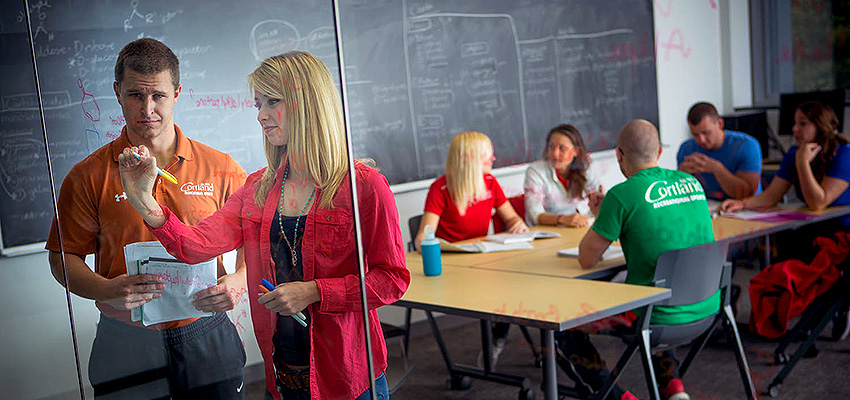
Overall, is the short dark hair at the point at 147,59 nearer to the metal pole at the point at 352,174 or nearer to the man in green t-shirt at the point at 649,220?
the metal pole at the point at 352,174

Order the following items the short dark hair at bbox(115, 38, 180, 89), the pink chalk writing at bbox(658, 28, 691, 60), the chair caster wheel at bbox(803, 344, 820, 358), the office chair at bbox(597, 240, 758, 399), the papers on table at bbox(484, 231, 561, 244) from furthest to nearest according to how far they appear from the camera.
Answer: the pink chalk writing at bbox(658, 28, 691, 60)
the chair caster wheel at bbox(803, 344, 820, 358)
the papers on table at bbox(484, 231, 561, 244)
the office chair at bbox(597, 240, 758, 399)
the short dark hair at bbox(115, 38, 180, 89)

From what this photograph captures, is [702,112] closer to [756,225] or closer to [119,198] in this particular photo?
[756,225]

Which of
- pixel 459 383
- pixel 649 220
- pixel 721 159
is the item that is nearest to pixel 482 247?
pixel 459 383

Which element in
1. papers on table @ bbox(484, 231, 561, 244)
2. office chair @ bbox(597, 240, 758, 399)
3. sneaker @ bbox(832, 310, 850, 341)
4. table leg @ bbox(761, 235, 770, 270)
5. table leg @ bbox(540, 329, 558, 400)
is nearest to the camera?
table leg @ bbox(540, 329, 558, 400)

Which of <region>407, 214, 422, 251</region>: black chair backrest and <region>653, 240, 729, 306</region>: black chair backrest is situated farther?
<region>407, 214, 422, 251</region>: black chair backrest

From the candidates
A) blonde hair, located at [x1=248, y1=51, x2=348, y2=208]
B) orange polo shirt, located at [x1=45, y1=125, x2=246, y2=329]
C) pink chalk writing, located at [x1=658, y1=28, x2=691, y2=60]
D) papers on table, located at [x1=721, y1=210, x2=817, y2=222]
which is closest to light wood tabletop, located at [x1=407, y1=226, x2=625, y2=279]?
papers on table, located at [x1=721, y1=210, x2=817, y2=222]

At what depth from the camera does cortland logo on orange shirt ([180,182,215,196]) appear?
88 centimetres

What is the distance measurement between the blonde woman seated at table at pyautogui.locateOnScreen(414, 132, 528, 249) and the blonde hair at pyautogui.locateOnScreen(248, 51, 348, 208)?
8.07ft

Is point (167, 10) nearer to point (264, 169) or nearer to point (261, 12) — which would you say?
A: point (261, 12)

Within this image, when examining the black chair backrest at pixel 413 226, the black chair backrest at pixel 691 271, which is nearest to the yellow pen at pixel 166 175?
the black chair backrest at pixel 691 271

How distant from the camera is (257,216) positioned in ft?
3.00

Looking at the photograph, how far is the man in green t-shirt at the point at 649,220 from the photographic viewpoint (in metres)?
2.52

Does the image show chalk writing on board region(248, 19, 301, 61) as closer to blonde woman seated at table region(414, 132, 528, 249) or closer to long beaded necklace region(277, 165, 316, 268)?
long beaded necklace region(277, 165, 316, 268)

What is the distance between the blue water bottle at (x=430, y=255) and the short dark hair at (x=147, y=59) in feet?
6.05
